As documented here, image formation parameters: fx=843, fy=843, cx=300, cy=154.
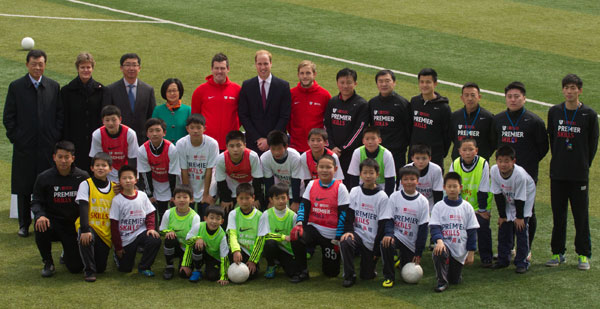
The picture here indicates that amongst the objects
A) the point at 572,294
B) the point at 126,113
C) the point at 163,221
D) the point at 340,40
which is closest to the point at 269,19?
the point at 340,40

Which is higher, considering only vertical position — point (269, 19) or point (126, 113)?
point (269, 19)

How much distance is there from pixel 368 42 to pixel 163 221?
13077mm

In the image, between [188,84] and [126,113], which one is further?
[188,84]

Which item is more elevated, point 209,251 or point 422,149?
point 422,149

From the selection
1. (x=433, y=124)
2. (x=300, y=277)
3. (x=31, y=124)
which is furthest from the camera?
(x=31, y=124)

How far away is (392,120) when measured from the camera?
11.1 m

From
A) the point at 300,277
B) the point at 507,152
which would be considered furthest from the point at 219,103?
the point at 507,152

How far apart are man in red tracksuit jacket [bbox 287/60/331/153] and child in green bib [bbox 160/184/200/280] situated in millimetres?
2047

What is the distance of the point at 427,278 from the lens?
9.85 meters

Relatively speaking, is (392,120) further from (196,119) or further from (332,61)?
(332,61)

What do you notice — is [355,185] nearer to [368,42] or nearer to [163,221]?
[163,221]

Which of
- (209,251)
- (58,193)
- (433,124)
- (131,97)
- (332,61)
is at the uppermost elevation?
(332,61)

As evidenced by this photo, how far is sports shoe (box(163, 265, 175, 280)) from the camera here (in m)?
9.81

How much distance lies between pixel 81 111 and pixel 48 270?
2.42 meters
